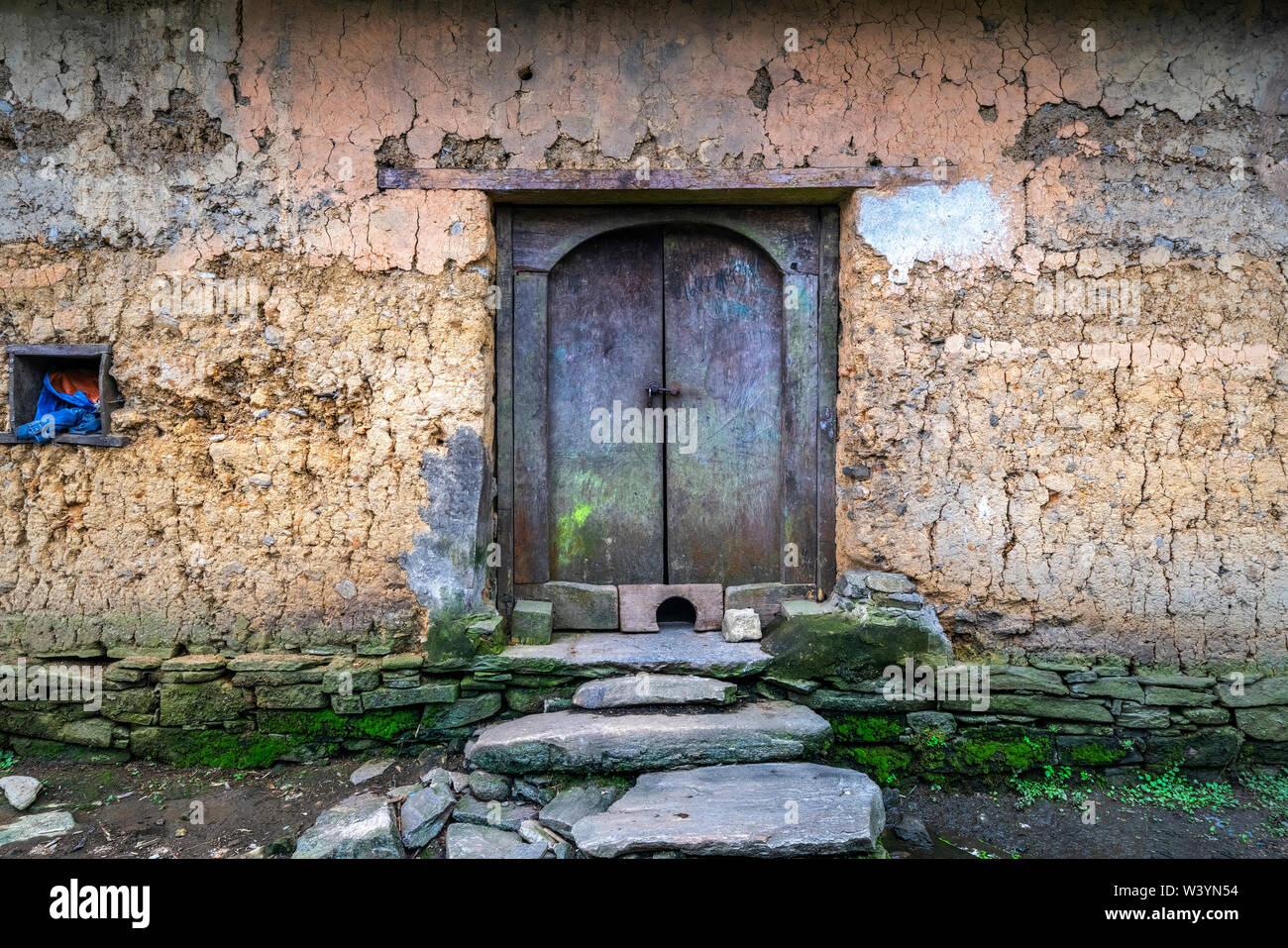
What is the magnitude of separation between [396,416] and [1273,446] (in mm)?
3683

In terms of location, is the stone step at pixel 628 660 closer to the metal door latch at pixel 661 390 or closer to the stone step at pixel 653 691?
the stone step at pixel 653 691

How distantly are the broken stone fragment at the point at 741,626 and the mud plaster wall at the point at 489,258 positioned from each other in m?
0.86

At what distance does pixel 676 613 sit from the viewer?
3756 mm

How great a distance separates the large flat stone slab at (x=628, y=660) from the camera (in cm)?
325

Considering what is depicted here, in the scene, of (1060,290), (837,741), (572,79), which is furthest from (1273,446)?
(572,79)

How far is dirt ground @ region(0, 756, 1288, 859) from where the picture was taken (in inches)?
111

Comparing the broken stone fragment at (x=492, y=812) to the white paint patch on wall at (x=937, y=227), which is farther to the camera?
the white paint patch on wall at (x=937, y=227)

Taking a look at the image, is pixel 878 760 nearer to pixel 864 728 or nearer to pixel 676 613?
pixel 864 728

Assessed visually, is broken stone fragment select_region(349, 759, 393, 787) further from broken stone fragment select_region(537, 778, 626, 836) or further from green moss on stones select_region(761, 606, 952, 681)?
green moss on stones select_region(761, 606, 952, 681)

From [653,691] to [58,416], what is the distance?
2.76m

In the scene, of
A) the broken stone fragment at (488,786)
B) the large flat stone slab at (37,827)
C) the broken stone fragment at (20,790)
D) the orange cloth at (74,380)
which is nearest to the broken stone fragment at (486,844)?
the broken stone fragment at (488,786)

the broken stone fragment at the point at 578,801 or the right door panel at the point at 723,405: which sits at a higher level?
the right door panel at the point at 723,405

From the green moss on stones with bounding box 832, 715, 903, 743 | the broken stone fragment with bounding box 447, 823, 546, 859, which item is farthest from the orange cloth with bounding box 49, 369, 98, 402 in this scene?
the green moss on stones with bounding box 832, 715, 903, 743

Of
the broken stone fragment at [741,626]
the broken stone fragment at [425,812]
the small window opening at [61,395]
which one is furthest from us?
the broken stone fragment at [741,626]
